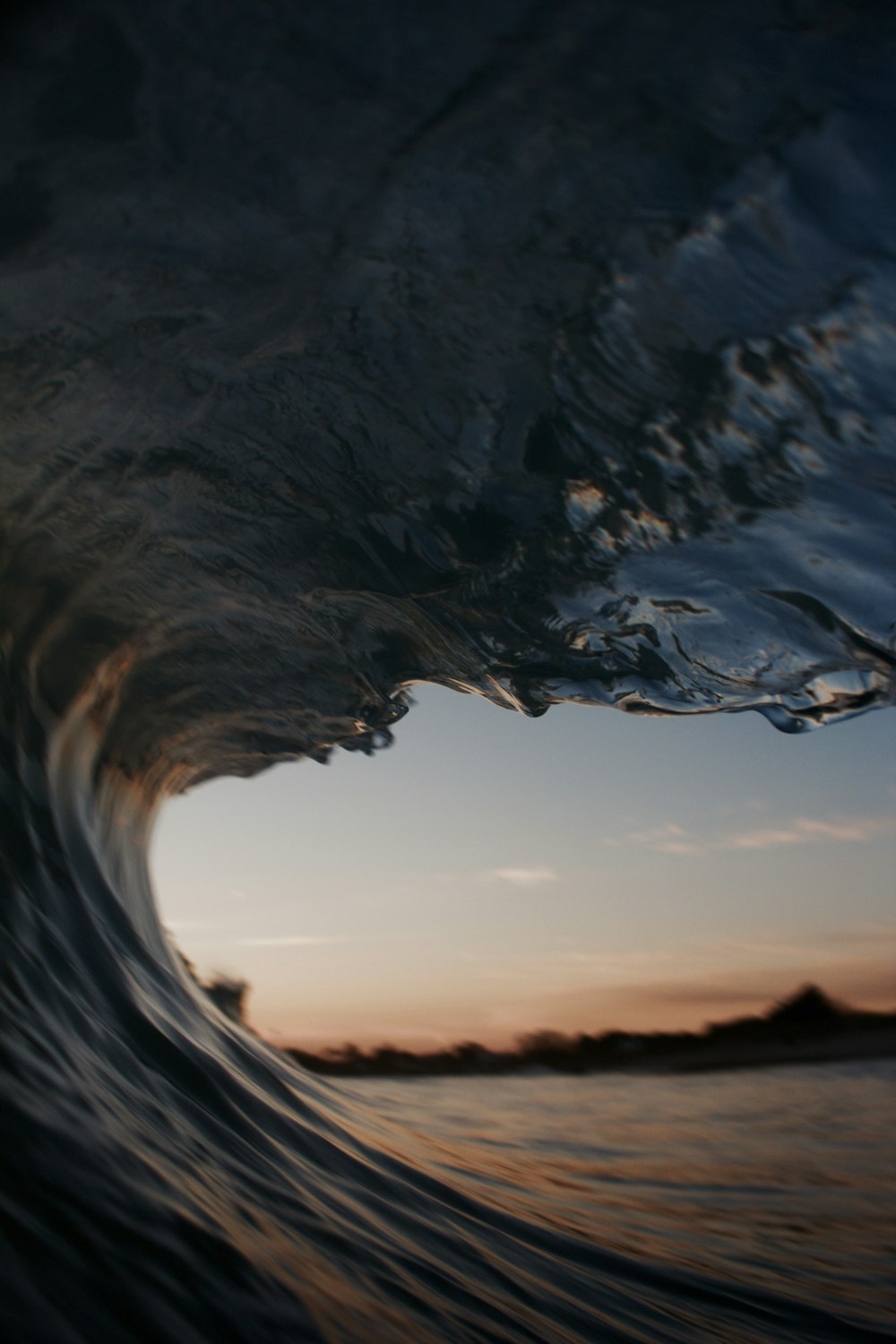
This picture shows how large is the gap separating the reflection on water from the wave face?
311 mm

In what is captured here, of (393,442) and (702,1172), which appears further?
(702,1172)

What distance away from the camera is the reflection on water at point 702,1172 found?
259 cm

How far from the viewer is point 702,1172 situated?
4.18 m

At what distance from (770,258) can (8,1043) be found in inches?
77.3

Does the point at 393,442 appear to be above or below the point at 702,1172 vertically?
above

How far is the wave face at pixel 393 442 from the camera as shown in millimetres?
1414

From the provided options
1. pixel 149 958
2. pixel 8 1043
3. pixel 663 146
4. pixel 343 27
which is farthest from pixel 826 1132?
pixel 343 27

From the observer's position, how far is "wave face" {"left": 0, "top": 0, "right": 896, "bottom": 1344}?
4.64ft

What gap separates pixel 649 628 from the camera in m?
2.65

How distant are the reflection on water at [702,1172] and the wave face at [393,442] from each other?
311 mm

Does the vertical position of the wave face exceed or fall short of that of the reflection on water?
it exceeds it

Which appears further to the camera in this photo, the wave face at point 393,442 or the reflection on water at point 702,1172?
the reflection on water at point 702,1172

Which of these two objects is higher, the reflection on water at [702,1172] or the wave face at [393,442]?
the wave face at [393,442]

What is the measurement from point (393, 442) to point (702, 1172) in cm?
365
